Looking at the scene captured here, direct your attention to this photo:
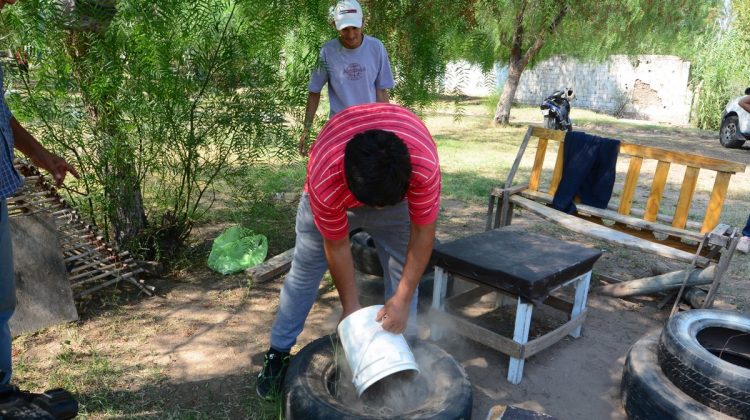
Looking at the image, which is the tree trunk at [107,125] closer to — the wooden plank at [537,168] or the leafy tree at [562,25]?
the leafy tree at [562,25]

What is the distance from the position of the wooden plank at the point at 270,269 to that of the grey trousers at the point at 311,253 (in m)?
1.35

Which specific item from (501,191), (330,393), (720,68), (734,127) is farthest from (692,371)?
(720,68)

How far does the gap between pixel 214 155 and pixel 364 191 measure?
2.58 m

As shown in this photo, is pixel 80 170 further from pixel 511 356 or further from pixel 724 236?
pixel 724 236

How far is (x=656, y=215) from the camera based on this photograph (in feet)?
14.0

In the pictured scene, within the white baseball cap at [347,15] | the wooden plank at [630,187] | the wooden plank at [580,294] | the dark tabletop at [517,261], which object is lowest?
the wooden plank at [580,294]

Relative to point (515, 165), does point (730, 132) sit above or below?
below

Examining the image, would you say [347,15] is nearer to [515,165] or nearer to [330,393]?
[515,165]

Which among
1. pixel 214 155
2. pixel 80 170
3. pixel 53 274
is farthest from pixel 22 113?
pixel 214 155

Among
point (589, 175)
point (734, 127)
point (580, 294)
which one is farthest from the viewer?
point (734, 127)

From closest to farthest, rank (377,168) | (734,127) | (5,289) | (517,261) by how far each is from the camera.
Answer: (377,168), (5,289), (517,261), (734,127)

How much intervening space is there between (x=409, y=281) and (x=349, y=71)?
78.5 inches

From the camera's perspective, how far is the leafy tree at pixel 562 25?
5.15 meters

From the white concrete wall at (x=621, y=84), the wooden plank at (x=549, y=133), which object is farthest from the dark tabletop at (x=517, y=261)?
the white concrete wall at (x=621, y=84)
